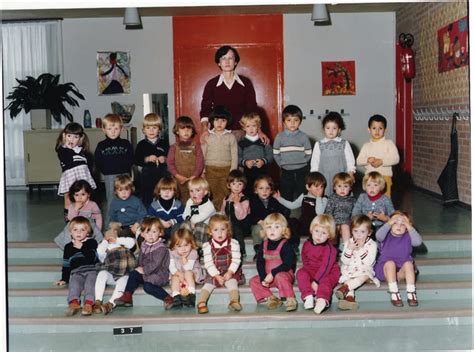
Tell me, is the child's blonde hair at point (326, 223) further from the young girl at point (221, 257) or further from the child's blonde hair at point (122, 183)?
the child's blonde hair at point (122, 183)

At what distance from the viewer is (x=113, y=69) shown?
36.0 ft

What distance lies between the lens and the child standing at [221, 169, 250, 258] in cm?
591

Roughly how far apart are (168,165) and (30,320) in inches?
74.1

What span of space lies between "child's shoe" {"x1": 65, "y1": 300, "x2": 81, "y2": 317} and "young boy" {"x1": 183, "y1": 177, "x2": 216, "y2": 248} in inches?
43.3

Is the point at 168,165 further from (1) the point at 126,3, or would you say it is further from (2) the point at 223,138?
(1) the point at 126,3

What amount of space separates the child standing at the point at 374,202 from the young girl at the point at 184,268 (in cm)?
143

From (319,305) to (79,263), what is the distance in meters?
1.96

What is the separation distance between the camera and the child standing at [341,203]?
5.86 metres

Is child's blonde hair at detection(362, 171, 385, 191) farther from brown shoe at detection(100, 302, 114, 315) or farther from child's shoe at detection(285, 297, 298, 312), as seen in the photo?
brown shoe at detection(100, 302, 114, 315)

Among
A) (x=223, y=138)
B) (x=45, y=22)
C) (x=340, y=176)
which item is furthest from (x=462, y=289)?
(x=45, y=22)

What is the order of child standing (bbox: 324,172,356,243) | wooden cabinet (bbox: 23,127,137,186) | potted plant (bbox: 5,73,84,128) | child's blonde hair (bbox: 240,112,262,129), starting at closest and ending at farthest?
child standing (bbox: 324,172,356,243) < child's blonde hair (bbox: 240,112,262,129) < wooden cabinet (bbox: 23,127,137,186) < potted plant (bbox: 5,73,84,128)

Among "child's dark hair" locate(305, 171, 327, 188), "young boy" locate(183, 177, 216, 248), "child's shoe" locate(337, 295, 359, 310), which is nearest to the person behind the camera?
"child's shoe" locate(337, 295, 359, 310)

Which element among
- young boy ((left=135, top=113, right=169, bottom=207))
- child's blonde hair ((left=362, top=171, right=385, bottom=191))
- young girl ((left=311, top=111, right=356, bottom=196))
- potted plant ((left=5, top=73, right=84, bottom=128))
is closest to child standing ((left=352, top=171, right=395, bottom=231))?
child's blonde hair ((left=362, top=171, right=385, bottom=191))

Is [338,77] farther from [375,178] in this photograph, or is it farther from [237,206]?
[237,206]
